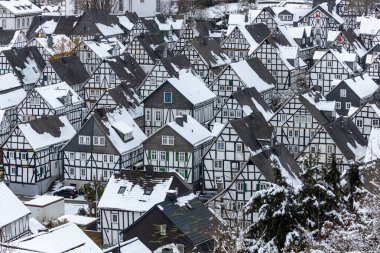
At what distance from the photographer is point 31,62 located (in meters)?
71.6

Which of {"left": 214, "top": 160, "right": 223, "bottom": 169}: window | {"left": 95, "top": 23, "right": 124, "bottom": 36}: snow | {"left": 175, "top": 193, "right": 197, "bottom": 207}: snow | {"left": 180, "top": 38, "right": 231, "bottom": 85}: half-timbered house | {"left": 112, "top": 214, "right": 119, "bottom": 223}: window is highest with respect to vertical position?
{"left": 95, "top": 23, "right": 124, "bottom": 36}: snow

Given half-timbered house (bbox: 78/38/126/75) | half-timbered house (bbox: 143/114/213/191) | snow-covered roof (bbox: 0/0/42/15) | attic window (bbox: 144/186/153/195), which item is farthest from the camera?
snow-covered roof (bbox: 0/0/42/15)

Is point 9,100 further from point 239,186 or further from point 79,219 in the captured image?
point 239,186

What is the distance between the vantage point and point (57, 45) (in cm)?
7788

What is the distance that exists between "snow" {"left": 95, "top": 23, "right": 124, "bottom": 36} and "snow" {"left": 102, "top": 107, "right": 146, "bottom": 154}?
35563 mm

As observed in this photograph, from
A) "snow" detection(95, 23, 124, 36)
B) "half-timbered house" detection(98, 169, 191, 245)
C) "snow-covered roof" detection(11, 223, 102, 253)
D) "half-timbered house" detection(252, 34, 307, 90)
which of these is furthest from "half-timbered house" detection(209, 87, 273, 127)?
"snow" detection(95, 23, 124, 36)

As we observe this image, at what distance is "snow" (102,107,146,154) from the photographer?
50094 mm

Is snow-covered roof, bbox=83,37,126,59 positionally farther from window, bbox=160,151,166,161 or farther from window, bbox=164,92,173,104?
window, bbox=160,151,166,161

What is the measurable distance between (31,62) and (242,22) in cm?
2806

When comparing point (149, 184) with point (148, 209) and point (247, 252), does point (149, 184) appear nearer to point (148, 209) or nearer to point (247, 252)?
point (148, 209)

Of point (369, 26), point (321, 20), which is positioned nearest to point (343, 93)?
point (369, 26)

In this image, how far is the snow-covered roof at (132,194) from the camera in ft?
127

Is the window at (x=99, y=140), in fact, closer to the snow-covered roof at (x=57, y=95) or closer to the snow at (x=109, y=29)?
the snow-covered roof at (x=57, y=95)

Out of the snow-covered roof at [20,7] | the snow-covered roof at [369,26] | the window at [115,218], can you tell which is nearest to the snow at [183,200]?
the window at [115,218]
